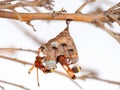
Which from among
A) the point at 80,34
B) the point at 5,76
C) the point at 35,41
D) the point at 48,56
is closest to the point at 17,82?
the point at 5,76

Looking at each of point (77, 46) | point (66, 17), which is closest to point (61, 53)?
point (66, 17)

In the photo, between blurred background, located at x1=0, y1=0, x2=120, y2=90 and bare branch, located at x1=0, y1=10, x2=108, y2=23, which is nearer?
bare branch, located at x1=0, y1=10, x2=108, y2=23

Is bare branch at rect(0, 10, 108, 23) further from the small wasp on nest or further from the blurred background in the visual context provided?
the blurred background

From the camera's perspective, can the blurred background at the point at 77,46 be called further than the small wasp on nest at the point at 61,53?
Yes

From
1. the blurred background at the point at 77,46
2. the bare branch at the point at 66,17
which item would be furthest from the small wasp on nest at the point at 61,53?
the blurred background at the point at 77,46

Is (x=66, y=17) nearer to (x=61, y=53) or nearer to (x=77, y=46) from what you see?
(x=61, y=53)

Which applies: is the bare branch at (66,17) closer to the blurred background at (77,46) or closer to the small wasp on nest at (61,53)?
the small wasp on nest at (61,53)

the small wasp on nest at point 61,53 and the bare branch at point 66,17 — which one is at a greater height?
the bare branch at point 66,17

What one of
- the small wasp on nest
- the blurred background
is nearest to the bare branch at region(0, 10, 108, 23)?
the small wasp on nest
